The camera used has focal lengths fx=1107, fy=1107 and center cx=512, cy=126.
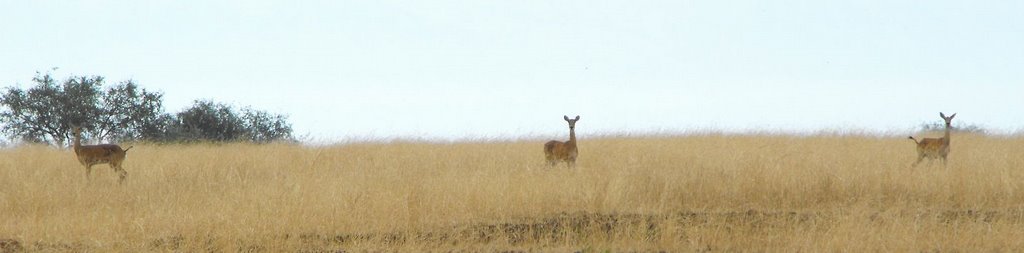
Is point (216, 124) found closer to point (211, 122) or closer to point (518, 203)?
point (211, 122)

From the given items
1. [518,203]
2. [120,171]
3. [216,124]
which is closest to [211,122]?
[216,124]

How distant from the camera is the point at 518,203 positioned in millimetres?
10227

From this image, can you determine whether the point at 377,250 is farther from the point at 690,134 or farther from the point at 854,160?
the point at 690,134

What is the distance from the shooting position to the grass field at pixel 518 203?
894cm

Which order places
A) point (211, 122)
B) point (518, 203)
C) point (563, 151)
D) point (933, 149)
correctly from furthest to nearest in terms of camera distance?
1. point (211, 122)
2. point (933, 149)
3. point (563, 151)
4. point (518, 203)

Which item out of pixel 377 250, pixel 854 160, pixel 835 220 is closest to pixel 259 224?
pixel 377 250

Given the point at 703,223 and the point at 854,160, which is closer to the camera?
the point at 703,223

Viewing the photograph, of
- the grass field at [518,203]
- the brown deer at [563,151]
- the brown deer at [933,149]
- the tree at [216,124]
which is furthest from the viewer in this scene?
the tree at [216,124]

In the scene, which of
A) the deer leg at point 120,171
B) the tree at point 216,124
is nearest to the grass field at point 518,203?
the deer leg at point 120,171

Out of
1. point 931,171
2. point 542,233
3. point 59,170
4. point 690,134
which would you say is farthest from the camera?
point 690,134

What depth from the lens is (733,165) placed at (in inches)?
502

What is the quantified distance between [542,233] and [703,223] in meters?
1.39

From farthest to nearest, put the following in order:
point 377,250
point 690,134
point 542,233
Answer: point 690,134 → point 542,233 → point 377,250

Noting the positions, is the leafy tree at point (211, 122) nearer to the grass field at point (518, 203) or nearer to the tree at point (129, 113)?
the tree at point (129, 113)
